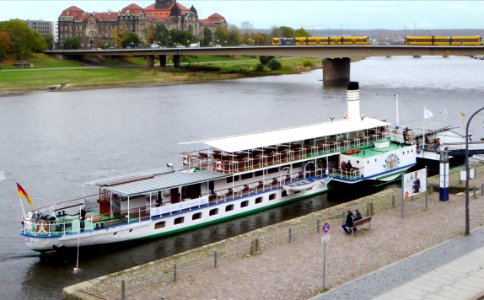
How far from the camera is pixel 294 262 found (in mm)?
24188

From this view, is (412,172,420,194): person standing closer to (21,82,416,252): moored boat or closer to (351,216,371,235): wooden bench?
(351,216,371,235): wooden bench

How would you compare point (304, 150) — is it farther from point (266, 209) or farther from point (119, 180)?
point (119, 180)

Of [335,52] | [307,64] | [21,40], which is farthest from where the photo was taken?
[307,64]

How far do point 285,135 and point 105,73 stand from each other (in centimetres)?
9482

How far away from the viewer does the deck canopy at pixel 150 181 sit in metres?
31.6

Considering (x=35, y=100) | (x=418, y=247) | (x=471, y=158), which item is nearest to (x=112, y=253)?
(x=418, y=247)

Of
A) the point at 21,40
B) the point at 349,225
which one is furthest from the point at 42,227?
the point at 21,40

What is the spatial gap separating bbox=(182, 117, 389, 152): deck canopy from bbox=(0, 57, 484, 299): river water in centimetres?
369

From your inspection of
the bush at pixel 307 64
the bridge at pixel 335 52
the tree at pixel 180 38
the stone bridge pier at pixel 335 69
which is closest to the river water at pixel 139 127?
the stone bridge pier at pixel 335 69

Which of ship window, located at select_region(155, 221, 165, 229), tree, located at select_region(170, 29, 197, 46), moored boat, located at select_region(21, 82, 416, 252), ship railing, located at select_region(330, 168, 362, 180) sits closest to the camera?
moored boat, located at select_region(21, 82, 416, 252)

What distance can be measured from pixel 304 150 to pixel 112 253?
13773mm

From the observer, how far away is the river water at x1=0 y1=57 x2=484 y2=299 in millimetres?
30344

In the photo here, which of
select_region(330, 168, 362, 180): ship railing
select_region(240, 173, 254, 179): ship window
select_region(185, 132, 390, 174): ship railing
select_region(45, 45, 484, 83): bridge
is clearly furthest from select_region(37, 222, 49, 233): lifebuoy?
select_region(45, 45, 484, 83): bridge

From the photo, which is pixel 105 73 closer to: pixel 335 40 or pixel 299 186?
pixel 335 40
